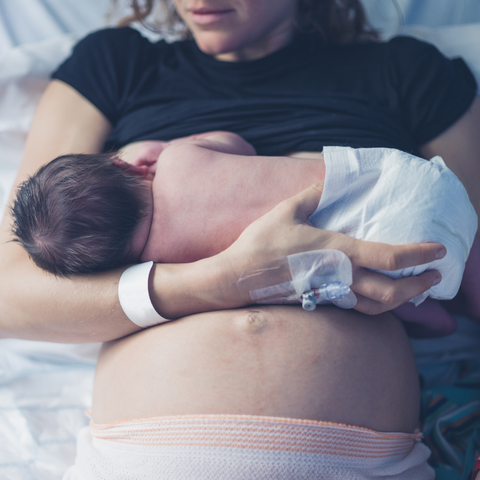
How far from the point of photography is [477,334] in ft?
3.89

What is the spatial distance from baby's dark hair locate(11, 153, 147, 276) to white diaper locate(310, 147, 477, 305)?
39 centimetres

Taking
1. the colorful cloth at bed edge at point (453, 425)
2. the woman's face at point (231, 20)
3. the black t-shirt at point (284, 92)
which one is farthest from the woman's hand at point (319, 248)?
the woman's face at point (231, 20)

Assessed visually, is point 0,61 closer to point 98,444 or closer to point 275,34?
point 275,34

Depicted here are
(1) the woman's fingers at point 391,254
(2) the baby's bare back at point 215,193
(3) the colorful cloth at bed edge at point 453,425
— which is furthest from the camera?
(3) the colorful cloth at bed edge at point 453,425

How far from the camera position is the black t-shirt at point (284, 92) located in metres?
1.04

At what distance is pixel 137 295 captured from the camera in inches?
32.4

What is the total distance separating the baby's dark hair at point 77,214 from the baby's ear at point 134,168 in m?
0.03

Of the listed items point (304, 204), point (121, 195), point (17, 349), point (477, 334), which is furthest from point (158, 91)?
point (477, 334)

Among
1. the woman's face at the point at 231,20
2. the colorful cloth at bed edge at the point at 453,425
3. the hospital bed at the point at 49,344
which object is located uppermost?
the woman's face at the point at 231,20

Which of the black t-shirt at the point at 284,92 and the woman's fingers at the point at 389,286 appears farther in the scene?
the black t-shirt at the point at 284,92

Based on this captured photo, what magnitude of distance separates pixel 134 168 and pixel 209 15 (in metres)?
0.52

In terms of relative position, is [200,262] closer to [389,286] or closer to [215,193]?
[215,193]

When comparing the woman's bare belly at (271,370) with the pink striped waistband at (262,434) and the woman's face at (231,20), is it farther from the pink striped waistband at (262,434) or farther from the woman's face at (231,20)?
the woman's face at (231,20)

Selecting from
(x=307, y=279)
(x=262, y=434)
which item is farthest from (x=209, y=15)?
(x=262, y=434)
